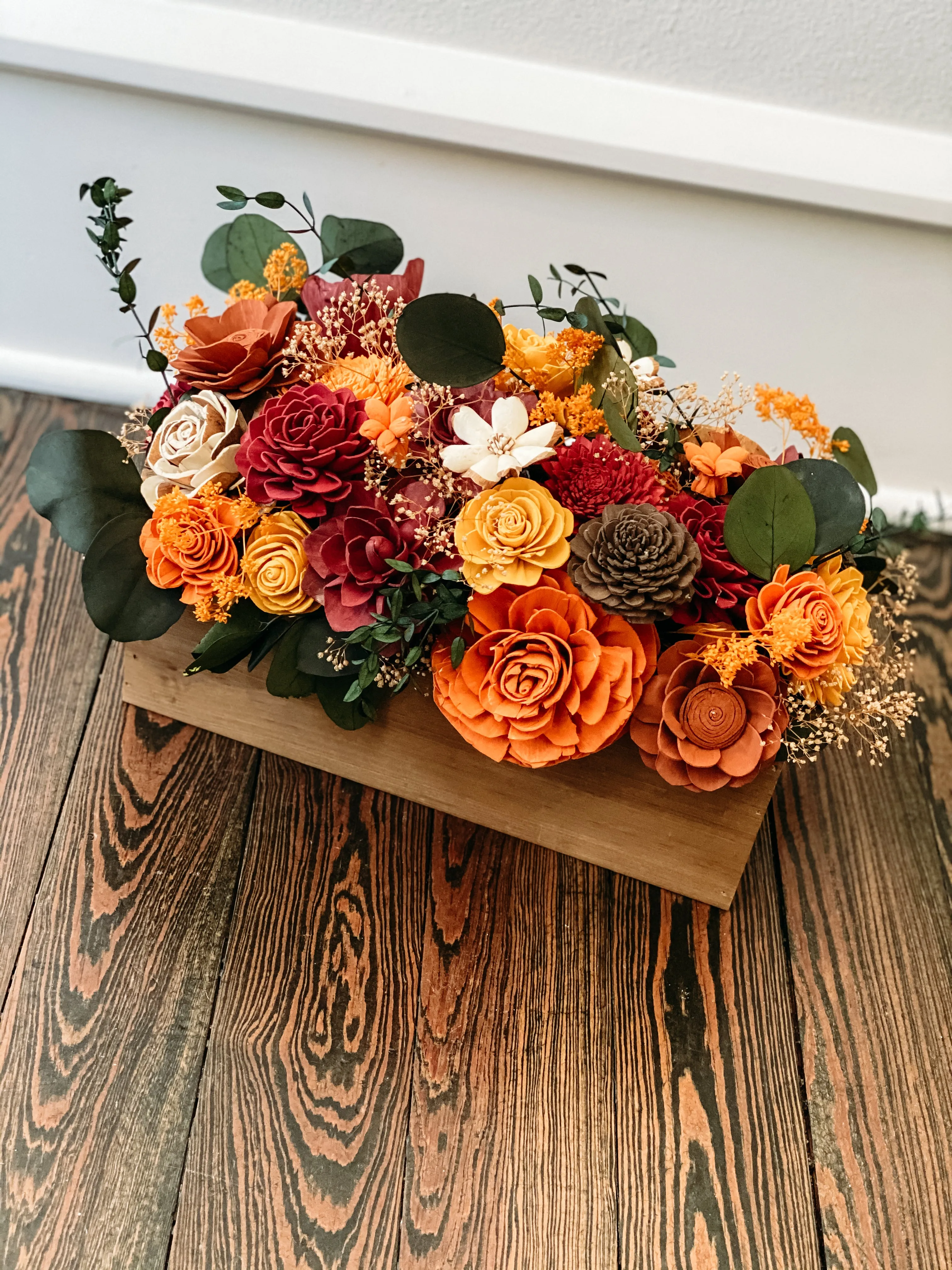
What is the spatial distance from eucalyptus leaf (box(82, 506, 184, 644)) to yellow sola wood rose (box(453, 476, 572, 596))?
253mm

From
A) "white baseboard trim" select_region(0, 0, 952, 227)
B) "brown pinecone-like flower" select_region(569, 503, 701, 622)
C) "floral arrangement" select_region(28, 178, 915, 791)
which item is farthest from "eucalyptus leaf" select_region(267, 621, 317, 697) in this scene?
"white baseboard trim" select_region(0, 0, 952, 227)

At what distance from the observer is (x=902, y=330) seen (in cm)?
112

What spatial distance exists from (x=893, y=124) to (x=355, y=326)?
2.16 feet

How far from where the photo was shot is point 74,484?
29.8 inches

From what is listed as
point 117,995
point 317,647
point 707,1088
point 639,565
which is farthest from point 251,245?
point 707,1088

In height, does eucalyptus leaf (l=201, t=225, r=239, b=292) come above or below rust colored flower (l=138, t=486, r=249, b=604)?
above

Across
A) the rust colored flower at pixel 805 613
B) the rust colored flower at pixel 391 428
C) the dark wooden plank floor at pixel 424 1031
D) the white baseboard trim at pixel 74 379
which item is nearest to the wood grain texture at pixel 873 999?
the dark wooden plank floor at pixel 424 1031

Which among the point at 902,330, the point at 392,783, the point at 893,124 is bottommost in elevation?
the point at 392,783

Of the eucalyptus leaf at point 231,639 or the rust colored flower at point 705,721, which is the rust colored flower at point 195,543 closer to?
the eucalyptus leaf at point 231,639

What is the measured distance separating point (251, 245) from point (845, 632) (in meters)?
0.63

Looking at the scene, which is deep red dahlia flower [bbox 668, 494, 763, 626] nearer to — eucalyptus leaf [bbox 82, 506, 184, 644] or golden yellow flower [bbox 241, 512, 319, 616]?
golden yellow flower [bbox 241, 512, 319, 616]

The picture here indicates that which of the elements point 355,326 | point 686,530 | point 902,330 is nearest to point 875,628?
point 902,330

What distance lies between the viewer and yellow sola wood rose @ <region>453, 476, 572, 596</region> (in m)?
0.63

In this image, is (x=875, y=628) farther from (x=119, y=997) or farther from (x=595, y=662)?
(x=119, y=997)
